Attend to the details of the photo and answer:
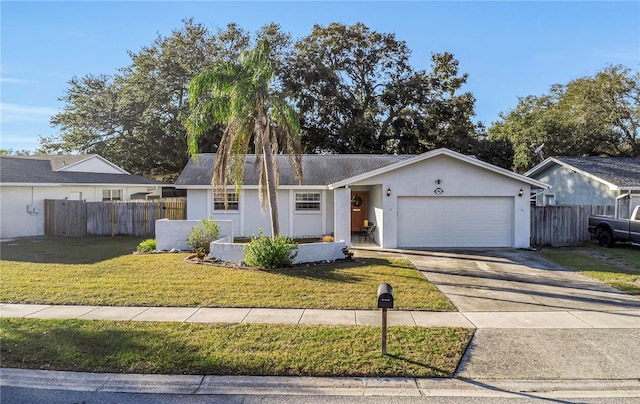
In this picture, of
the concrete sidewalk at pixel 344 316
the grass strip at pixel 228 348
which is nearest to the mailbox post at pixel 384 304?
the grass strip at pixel 228 348

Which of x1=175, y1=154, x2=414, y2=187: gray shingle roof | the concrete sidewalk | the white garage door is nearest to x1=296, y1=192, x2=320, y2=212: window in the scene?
x1=175, y1=154, x2=414, y2=187: gray shingle roof

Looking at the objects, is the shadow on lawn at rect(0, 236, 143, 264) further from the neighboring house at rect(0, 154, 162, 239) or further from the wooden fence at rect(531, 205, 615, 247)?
the wooden fence at rect(531, 205, 615, 247)

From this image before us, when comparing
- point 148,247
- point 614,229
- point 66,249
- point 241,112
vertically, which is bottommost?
point 66,249

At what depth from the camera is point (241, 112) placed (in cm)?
1244

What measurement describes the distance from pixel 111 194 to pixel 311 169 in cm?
1311

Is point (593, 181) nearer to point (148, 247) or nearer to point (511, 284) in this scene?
point (511, 284)

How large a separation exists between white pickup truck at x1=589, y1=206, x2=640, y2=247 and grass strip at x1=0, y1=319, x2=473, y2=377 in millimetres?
12446

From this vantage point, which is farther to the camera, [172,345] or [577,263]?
[577,263]

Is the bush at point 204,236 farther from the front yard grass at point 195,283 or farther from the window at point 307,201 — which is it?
the window at point 307,201

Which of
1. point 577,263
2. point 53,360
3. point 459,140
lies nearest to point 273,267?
point 53,360

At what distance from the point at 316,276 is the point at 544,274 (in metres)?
6.42

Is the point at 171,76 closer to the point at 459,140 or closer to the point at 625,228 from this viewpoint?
the point at 459,140

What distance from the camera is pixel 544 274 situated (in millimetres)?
11555

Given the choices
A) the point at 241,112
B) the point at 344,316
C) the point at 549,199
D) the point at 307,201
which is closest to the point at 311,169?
the point at 307,201
